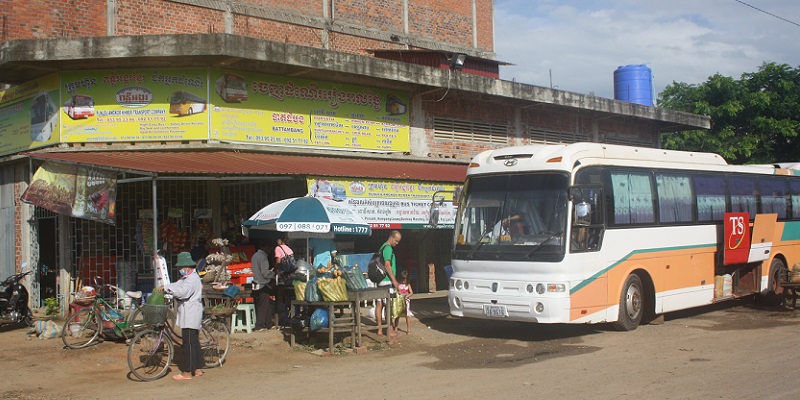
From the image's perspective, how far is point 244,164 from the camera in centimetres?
1408

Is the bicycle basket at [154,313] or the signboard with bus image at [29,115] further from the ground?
the signboard with bus image at [29,115]

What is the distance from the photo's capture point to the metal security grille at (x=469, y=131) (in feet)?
64.4

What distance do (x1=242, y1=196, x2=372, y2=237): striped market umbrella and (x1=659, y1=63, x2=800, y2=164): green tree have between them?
24537mm

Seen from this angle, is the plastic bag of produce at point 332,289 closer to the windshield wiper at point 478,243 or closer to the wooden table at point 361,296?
the wooden table at point 361,296

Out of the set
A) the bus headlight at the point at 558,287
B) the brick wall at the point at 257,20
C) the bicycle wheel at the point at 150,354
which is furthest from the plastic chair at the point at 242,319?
the brick wall at the point at 257,20

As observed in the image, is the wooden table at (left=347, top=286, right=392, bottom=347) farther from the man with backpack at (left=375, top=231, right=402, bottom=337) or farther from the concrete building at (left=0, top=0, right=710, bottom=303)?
the concrete building at (left=0, top=0, right=710, bottom=303)

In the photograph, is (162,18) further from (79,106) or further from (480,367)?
(480,367)

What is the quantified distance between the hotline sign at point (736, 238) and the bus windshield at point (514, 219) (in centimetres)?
488

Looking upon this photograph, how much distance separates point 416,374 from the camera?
31.7 feet

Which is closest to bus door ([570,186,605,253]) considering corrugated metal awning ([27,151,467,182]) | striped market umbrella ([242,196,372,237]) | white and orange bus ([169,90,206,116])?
striped market umbrella ([242,196,372,237])

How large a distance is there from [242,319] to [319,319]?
2633 mm

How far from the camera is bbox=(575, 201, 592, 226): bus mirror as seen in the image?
11344mm

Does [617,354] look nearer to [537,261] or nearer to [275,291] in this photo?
[537,261]

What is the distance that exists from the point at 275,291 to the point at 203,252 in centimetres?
240
